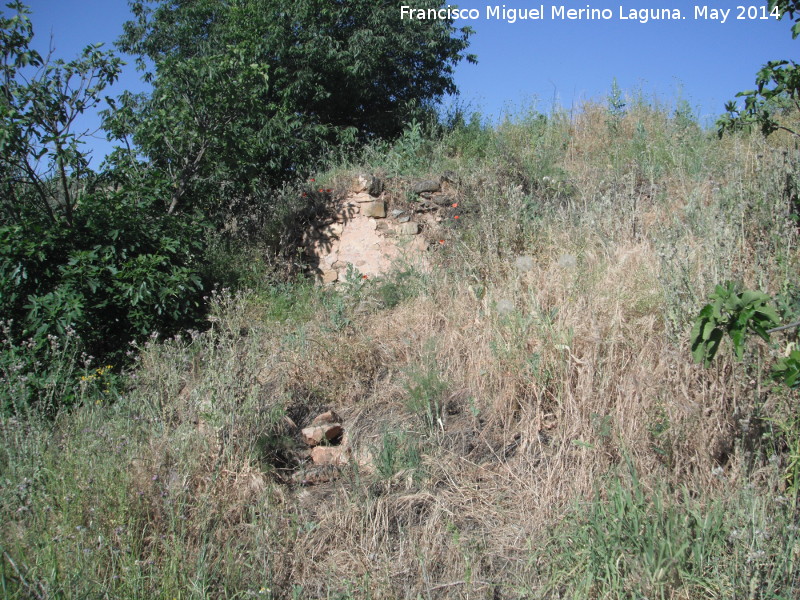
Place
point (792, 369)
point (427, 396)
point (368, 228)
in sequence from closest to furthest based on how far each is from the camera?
point (792, 369) → point (427, 396) → point (368, 228)

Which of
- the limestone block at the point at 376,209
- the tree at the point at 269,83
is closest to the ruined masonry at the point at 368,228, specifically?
the limestone block at the point at 376,209

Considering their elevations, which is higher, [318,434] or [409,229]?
[409,229]

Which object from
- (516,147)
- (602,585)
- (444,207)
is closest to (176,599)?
(602,585)

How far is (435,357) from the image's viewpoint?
3.98 meters

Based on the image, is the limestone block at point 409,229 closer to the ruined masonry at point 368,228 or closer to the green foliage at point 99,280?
the ruined masonry at point 368,228

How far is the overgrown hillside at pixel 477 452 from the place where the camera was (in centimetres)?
230

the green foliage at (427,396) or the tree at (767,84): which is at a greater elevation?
the tree at (767,84)

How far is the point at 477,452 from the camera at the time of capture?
332 centimetres

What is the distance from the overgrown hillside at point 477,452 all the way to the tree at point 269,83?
2627mm

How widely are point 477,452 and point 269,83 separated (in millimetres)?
8142

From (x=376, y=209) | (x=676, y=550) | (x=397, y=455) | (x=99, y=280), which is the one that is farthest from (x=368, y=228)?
(x=676, y=550)

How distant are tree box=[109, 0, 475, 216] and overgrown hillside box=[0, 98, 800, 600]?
263cm

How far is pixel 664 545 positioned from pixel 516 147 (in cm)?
654

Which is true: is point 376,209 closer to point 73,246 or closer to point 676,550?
point 73,246
